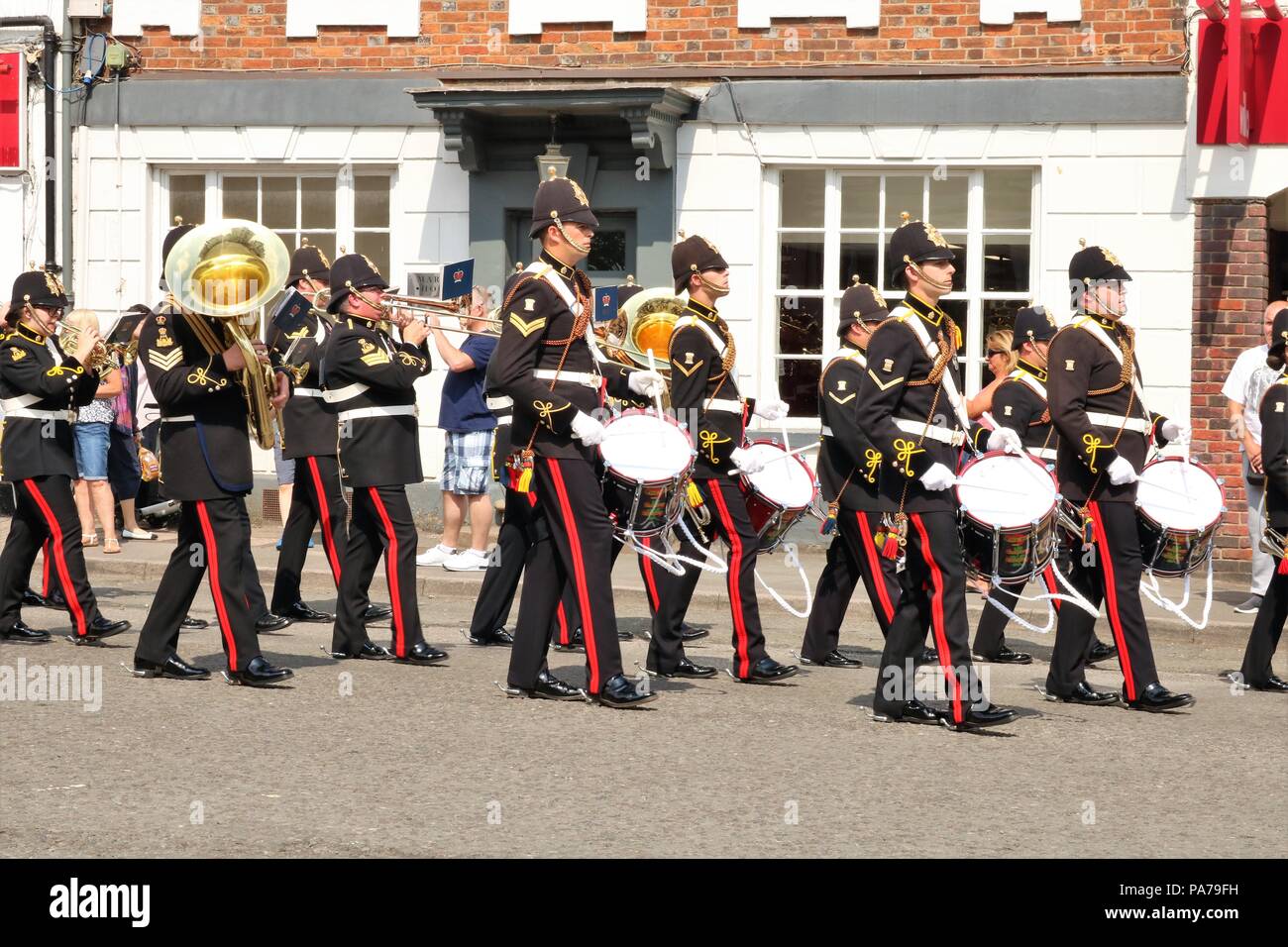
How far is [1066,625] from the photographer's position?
8648mm

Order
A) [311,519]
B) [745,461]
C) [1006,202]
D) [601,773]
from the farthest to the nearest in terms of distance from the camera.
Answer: [1006,202], [311,519], [745,461], [601,773]

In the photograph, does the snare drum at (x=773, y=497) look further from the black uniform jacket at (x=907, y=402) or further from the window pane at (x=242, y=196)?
the window pane at (x=242, y=196)

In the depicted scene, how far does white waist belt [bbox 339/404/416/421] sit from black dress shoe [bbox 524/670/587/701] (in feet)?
5.74

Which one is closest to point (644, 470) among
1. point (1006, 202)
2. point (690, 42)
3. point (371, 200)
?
point (1006, 202)

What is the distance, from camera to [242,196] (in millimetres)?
15922

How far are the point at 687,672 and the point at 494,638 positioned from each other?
1.37 m

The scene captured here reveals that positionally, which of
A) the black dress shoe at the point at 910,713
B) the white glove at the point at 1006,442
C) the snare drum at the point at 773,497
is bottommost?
the black dress shoe at the point at 910,713

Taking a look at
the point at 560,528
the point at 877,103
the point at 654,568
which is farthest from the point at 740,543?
the point at 877,103

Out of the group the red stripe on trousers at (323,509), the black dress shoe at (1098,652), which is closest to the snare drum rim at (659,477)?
the red stripe on trousers at (323,509)

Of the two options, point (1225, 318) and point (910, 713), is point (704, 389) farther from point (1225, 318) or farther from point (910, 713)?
point (1225, 318)

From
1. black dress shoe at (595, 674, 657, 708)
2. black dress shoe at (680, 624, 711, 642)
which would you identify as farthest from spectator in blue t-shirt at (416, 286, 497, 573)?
black dress shoe at (595, 674, 657, 708)

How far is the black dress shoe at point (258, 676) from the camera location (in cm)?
852

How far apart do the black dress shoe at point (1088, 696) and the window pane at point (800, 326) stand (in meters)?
6.66

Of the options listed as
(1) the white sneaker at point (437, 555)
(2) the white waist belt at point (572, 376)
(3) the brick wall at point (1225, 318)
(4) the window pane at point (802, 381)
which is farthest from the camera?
(4) the window pane at point (802, 381)
